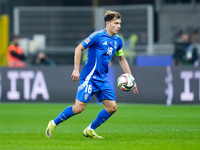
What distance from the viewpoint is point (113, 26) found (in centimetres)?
1022

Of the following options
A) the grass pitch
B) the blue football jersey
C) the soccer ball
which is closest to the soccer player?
the blue football jersey

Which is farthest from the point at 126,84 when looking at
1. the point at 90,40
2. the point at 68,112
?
the point at 68,112

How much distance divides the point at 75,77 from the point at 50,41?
552 inches

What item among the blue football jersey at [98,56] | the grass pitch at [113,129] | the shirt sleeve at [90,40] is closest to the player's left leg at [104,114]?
the grass pitch at [113,129]

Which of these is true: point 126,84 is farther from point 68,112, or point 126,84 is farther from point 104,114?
point 68,112

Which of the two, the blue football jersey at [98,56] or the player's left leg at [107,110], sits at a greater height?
the blue football jersey at [98,56]

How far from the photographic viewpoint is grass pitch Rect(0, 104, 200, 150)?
30.7 ft

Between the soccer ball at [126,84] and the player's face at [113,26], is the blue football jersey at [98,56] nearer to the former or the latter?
the player's face at [113,26]

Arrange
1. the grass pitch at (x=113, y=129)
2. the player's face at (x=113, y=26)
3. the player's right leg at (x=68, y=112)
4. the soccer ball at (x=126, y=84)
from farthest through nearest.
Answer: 1. the soccer ball at (x=126, y=84)
2. the player's face at (x=113, y=26)
3. the player's right leg at (x=68, y=112)
4. the grass pitch at (x=113, y=129)

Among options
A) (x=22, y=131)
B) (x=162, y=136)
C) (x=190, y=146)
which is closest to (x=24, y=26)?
(x=22, y=131)

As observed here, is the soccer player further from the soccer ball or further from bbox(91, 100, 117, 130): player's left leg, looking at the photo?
the soccer ball

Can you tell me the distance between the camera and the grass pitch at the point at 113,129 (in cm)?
934

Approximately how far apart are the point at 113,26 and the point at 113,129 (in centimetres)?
261

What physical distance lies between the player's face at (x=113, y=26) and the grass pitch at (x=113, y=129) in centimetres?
177
